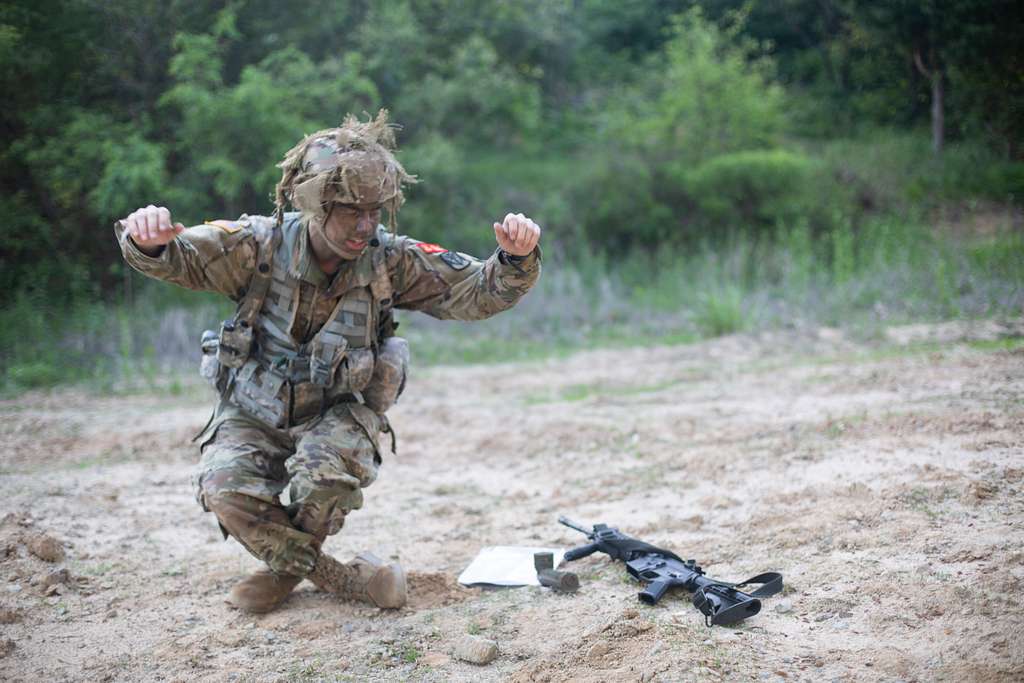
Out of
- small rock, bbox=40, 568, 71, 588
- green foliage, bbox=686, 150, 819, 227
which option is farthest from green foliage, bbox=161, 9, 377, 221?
small rock, bbox=40, 568, 71, 588

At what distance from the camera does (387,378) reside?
374 centimetres

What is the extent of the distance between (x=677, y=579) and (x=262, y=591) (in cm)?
155

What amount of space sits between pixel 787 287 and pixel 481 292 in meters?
7.25

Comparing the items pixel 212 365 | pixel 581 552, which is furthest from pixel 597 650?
pixel 212 365

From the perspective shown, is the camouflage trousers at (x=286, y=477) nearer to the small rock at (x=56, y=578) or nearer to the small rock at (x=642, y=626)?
the small rock at (x=56, y=578)

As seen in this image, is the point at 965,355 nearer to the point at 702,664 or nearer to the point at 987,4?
the point at 987,4

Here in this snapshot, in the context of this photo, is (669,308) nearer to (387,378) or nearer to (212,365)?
(387,378)

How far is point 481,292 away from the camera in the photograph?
3.65 m

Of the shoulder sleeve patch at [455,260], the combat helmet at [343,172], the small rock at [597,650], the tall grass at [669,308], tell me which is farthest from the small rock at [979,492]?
the tall grass at [669,308]

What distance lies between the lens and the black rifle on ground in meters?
3.19

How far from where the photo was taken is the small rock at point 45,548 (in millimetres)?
4051

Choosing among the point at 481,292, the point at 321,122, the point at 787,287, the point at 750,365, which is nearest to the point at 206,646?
the point at 481,292

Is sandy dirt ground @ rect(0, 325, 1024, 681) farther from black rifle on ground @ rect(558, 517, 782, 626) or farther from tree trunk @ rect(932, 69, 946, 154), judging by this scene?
tree trunk @ rect(932, 69, 946, 154)

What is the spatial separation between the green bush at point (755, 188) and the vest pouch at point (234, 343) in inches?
401
